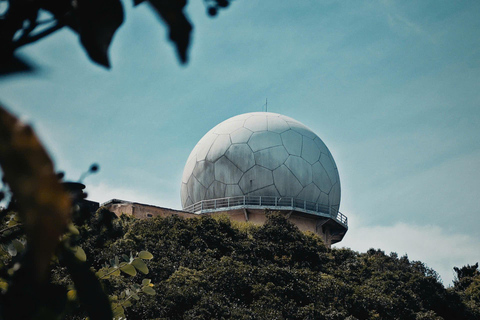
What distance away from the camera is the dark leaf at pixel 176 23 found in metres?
0.60

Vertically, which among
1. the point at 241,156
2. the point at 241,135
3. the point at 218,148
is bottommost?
the point at 241,156

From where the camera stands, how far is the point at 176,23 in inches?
24.4

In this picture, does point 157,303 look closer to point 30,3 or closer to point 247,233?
point 247,233

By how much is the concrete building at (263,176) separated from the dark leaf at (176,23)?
21.1 m

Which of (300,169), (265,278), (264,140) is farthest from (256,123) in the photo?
(265,278)

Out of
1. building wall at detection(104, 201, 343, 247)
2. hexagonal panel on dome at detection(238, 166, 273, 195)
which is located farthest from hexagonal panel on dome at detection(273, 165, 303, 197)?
building wall at detection(104, 201, 343, 247)

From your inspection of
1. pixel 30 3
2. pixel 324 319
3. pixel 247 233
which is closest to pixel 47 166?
pixel 30 3

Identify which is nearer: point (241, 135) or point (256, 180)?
point (256, 180)

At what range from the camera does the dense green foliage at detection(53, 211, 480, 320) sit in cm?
1131

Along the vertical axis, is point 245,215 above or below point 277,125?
below

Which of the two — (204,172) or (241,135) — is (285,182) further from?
(204,172)

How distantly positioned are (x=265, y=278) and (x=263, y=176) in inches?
403

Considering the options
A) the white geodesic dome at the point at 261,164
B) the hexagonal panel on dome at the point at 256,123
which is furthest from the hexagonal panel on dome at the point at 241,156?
the hexagonal panel on dome at the point at 256,123

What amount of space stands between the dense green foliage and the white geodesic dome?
4.40 m
